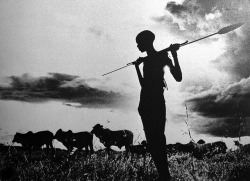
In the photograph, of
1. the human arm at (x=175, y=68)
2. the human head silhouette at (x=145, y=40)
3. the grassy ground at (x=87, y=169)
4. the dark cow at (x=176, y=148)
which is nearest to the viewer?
the grassy ground at (x=87, y=169)

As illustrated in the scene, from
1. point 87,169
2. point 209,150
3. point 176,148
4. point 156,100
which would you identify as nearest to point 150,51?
point 156,100

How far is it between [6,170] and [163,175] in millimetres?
2650

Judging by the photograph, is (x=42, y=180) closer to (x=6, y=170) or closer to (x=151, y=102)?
(x=6, y=170)

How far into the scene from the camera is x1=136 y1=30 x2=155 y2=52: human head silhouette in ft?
14.7

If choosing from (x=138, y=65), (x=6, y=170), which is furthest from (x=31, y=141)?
(x=6, y=170)

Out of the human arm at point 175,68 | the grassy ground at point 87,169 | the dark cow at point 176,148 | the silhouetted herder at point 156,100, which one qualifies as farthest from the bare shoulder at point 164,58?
the dark cow at point 176,148

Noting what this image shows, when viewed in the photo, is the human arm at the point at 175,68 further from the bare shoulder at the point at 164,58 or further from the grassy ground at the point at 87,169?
the grassy ground at the point at 87,169

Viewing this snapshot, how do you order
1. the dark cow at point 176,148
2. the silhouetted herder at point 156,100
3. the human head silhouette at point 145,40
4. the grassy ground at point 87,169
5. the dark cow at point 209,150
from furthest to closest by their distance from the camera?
the dark cow at point 176,148 < the human head silhouette at point 145,40 < the silhouetted herder at point 156,100 < the dark cow at point 209,150 < the grassy ground at point 87,169

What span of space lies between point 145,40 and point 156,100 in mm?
1082

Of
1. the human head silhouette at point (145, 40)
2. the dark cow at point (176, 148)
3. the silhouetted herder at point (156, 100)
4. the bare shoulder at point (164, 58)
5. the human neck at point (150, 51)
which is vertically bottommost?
the dark cow at point (176, 148)

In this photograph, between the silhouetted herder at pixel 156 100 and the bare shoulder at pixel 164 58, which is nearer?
the silhouetted herder at pixel 156 100

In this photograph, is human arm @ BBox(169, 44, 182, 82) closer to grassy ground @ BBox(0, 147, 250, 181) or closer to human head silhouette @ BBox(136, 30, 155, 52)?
human head silhouette @ BBox(136, 30, 155, 52)

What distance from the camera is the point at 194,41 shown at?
3982 mm

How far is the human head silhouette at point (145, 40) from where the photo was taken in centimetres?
447
